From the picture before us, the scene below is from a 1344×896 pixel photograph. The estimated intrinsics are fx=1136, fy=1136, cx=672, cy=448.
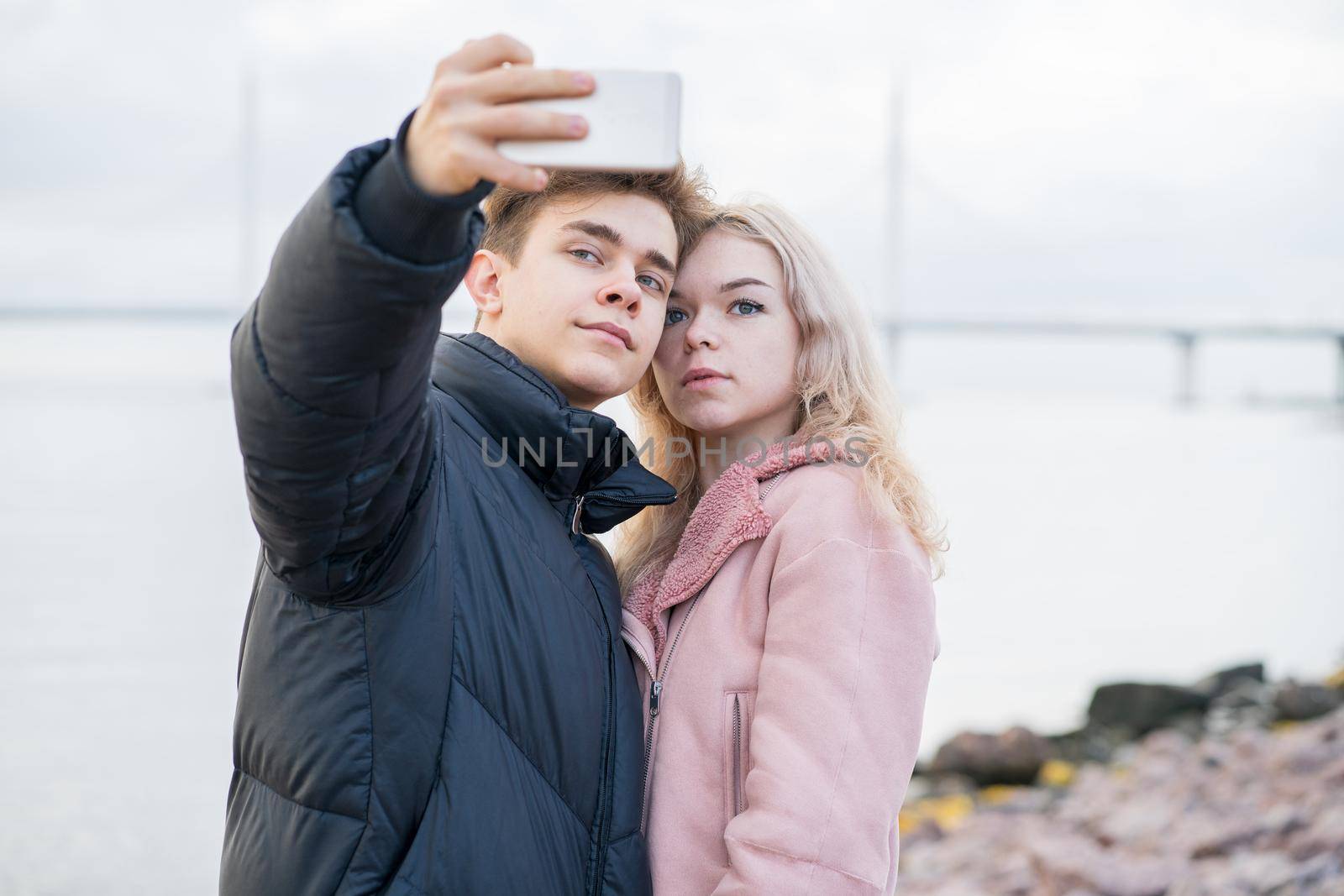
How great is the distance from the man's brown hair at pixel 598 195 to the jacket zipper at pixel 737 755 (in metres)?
0.45

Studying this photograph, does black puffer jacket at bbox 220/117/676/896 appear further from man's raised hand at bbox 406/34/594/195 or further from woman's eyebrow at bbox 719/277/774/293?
woman's eyebrow at bbox 719/277/774/293

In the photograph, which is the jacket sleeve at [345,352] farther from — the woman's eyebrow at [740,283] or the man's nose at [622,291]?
the woman's eyebrow at [740,283]

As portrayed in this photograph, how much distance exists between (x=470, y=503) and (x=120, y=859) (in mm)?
3560

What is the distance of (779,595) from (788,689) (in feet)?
0.28

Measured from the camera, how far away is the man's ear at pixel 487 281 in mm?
1093

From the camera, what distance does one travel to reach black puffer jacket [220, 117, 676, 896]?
→ 1.95ft

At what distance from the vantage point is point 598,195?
105 centimetres

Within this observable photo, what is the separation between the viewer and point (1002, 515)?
1040 cm

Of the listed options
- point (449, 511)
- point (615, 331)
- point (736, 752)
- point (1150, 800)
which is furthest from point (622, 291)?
point (1150, 800)

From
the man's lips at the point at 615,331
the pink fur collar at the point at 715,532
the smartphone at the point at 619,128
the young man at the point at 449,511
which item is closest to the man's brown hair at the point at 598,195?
the young man at the point at 449,511

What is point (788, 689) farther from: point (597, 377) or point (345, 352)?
point (345, 352)

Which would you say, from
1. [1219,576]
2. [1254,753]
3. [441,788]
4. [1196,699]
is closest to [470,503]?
[441,788]

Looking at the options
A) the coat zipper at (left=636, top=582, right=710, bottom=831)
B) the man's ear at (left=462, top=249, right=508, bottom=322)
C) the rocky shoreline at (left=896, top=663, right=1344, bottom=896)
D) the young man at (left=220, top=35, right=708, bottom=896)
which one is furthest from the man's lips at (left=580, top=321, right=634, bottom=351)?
the rocky shoreline at (left=896, top=663, right=1344, bottom=896)

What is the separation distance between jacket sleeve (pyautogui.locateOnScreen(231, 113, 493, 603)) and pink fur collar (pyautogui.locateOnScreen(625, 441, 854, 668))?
16.2 inches
